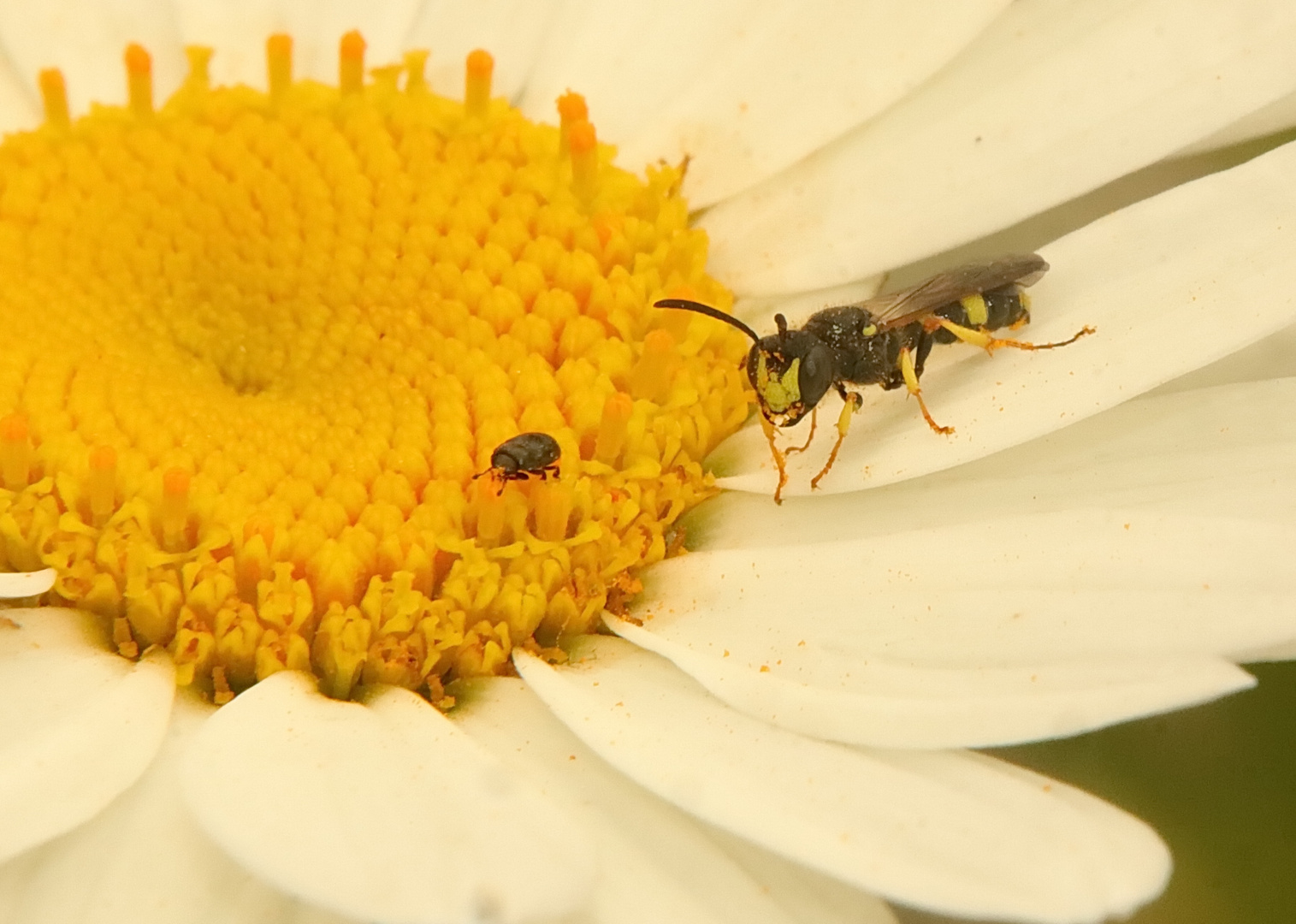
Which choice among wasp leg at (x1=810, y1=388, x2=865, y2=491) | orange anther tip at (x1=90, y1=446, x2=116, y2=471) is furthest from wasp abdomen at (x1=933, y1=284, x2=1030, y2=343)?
orange anther tip at (x1=90, y1=446, x2=116, y2=471)

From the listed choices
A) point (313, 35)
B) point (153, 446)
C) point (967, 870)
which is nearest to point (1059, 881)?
point (967, 870)

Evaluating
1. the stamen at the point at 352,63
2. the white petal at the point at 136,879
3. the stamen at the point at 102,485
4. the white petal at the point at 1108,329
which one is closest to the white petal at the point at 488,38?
the stamen at the point at 352,63

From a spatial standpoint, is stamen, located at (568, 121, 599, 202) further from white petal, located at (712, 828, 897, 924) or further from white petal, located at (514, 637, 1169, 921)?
white petal, located at (712, 828, 897, 924)

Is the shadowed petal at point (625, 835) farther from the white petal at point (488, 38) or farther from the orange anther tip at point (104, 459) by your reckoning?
the white petal at point (488, 38)

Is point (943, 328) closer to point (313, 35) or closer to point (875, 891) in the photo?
point (875, 891)

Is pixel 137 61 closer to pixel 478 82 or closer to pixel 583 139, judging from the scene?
pixel 478 82

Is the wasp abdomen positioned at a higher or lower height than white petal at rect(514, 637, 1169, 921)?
higher

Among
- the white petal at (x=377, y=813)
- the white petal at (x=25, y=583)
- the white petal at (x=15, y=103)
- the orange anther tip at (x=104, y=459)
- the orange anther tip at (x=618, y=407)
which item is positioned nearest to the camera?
the white petal at (x=377, y=813)
